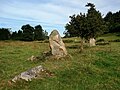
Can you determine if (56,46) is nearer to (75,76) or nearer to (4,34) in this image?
(75,76)

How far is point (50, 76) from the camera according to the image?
18.5 meters

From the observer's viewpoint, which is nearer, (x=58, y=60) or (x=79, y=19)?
(x=58, y=60)

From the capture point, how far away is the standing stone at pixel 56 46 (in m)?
26.2

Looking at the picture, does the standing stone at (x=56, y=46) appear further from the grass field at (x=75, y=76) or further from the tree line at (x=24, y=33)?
the tree line at (x=24, y=33)

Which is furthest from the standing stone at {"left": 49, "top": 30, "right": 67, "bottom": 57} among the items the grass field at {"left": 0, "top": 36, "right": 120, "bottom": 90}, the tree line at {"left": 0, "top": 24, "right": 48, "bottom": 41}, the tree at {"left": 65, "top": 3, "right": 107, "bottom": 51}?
the tree line at {"left": 0, "top": 24, "right": 48, "bottom": 41}

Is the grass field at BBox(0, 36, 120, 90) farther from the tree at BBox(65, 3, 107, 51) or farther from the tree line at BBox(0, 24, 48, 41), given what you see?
the tree line at BBox(0, 24, 48, 41)

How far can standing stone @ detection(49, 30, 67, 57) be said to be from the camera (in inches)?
1031

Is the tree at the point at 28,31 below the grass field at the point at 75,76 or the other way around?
the other way around

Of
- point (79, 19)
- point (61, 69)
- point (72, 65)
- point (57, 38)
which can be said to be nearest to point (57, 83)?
point (61, 69)

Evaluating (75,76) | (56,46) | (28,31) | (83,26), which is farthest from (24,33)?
(75,76)

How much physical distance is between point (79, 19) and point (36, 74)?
2166 centimetres

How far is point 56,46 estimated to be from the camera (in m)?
27.1

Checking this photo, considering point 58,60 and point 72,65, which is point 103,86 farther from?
point 58,60

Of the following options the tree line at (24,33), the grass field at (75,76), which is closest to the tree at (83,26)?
the grass field at (75,76)
